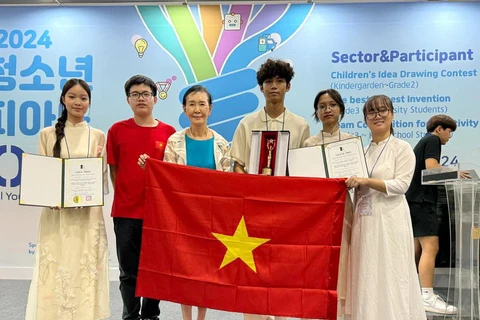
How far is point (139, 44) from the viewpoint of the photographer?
14.6ft

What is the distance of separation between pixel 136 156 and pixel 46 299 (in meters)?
0.93

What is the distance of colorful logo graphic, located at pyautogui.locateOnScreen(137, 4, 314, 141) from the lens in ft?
14.4

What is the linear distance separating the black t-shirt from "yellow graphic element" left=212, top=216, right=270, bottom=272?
1766mm

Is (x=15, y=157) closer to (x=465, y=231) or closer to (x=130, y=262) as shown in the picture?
(x=130, y=262)

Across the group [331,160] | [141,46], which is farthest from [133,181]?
[141,46]

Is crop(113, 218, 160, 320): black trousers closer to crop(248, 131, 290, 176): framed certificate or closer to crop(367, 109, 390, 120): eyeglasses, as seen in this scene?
crop(248, 131, 290, 176): framed certificate

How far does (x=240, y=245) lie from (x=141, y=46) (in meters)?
2.97

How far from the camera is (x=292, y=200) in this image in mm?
2188

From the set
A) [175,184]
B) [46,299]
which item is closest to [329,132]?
[175,184]

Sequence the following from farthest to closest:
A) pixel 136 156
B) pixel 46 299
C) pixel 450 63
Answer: pixel 450 63
pixel 136 156
pixel 46 299

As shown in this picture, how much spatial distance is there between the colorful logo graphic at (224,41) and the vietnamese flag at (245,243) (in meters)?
2.21

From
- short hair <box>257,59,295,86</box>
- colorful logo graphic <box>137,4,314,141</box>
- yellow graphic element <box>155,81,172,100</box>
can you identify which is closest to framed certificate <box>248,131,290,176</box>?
short hair <box>257,59,295,86</box>

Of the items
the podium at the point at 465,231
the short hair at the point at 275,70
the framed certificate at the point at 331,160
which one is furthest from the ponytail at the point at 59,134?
the podium at the point at 465,231

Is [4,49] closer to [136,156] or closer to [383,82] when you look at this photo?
[136,156]
